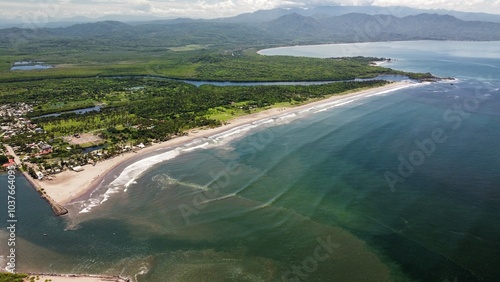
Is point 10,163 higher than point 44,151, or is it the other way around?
point 44,151

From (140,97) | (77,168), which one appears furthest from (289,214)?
(140,97)

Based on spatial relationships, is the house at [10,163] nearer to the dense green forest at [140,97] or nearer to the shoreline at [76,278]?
the dense green forest at [140,97]

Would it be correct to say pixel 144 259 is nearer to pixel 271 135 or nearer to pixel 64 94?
pixel 271 135

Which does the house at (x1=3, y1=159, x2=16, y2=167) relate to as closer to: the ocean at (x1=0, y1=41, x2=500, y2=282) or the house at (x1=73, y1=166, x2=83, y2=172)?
the ocean at (x1=0, y1=41, x2=500, y2=282)

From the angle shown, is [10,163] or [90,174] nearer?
[90,174]

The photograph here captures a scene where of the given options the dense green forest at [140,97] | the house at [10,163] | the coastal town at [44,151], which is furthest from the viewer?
the dense green forest at [140,97]

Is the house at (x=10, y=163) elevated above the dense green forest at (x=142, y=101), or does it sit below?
below

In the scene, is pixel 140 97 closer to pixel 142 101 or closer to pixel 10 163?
pixel 142 101

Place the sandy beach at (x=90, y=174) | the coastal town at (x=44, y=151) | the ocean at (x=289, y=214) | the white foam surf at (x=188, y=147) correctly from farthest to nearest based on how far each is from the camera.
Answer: the coastal town at (x=44, y=151) → the sandy beach at (x=90, y=174) → the white foam surf at (x=188, y=147) → the ocean at (x=289, y=214)

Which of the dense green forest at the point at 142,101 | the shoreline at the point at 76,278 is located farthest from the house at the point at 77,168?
the shoreline at the point at 76,278
